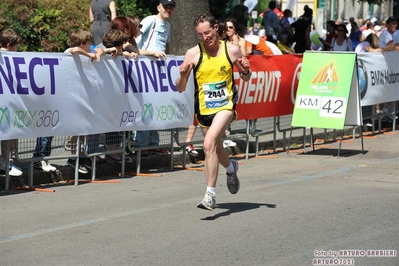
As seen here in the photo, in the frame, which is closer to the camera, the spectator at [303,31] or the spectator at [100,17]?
the spectator at [100,17]

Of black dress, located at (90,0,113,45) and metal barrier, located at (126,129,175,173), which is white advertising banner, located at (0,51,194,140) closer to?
metal barrier, located at (126,129,175,173)

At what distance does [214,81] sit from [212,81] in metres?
0.02

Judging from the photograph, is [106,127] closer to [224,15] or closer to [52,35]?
[52,35]

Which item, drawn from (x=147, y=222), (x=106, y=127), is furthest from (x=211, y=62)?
(x=106, y=127)

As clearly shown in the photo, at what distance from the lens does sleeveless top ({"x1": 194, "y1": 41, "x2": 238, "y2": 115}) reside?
8781mm

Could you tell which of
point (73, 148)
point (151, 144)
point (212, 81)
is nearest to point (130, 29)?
point (151, 144)

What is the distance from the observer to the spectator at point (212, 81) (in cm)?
864

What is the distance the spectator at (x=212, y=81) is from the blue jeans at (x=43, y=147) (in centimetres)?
219

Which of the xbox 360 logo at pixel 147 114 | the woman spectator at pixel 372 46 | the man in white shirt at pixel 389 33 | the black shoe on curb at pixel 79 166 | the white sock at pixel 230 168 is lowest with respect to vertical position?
the black shoe on curb at pixel 79 166

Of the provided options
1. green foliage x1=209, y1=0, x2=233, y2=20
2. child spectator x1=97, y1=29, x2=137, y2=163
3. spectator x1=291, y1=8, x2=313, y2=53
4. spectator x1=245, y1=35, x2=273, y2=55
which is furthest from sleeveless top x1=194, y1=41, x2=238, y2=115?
green foliage x1=209, y1=0, x2=233, y2=20

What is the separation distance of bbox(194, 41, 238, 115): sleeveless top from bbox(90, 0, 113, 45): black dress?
4285 mm

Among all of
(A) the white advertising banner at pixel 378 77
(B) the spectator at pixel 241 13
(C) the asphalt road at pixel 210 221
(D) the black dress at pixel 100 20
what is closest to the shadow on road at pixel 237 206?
(C) the asphalt road at pixel 210 221

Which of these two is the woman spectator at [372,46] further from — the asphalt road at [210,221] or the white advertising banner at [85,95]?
the white advertising banner at [85,95]

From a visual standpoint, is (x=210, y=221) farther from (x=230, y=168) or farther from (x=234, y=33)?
(x=234, y=33)
